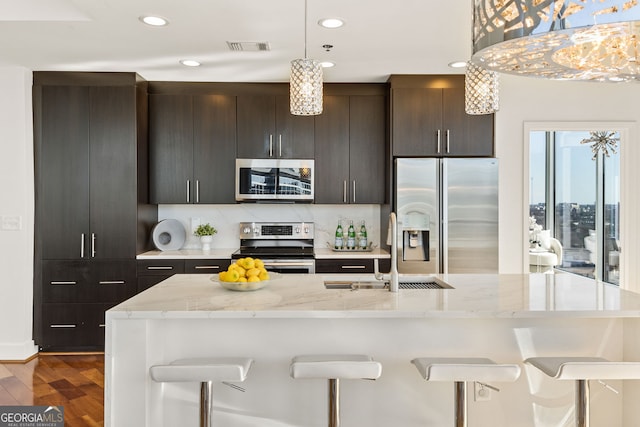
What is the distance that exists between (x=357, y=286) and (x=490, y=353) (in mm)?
763

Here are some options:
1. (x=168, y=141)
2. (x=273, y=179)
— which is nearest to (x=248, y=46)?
(x=273, y=179)

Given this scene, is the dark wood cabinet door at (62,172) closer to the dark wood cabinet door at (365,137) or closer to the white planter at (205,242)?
the white planter at (205,242)

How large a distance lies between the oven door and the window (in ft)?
10.2

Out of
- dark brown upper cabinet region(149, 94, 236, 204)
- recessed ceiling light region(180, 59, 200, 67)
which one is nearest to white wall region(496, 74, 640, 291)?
dark brown upper cabinet region(149, 94, 236, 204)

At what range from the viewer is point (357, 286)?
108 inches

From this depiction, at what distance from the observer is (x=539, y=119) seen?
4.59 metres

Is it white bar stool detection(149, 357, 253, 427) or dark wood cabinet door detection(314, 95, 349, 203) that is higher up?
dark wood cabinet door detection(314, 95, 349, 203)

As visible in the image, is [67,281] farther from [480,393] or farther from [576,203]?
[576,203]

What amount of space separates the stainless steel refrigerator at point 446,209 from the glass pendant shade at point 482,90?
1.65 metres

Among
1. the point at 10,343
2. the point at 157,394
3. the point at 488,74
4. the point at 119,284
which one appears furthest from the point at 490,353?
the point at 10,343

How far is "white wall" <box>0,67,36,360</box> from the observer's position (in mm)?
4238

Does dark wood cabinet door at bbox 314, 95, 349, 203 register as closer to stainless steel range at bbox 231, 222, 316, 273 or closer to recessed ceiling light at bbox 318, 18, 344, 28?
stainless steel range at bbox 231, 222, 316, 273

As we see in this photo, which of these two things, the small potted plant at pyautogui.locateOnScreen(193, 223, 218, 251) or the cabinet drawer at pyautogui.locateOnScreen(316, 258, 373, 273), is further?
the small potted plant at pyautogui.locateOnScreen(193, 223, 218, 251)

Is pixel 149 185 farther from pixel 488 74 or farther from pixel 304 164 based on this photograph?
pixel 488 74
